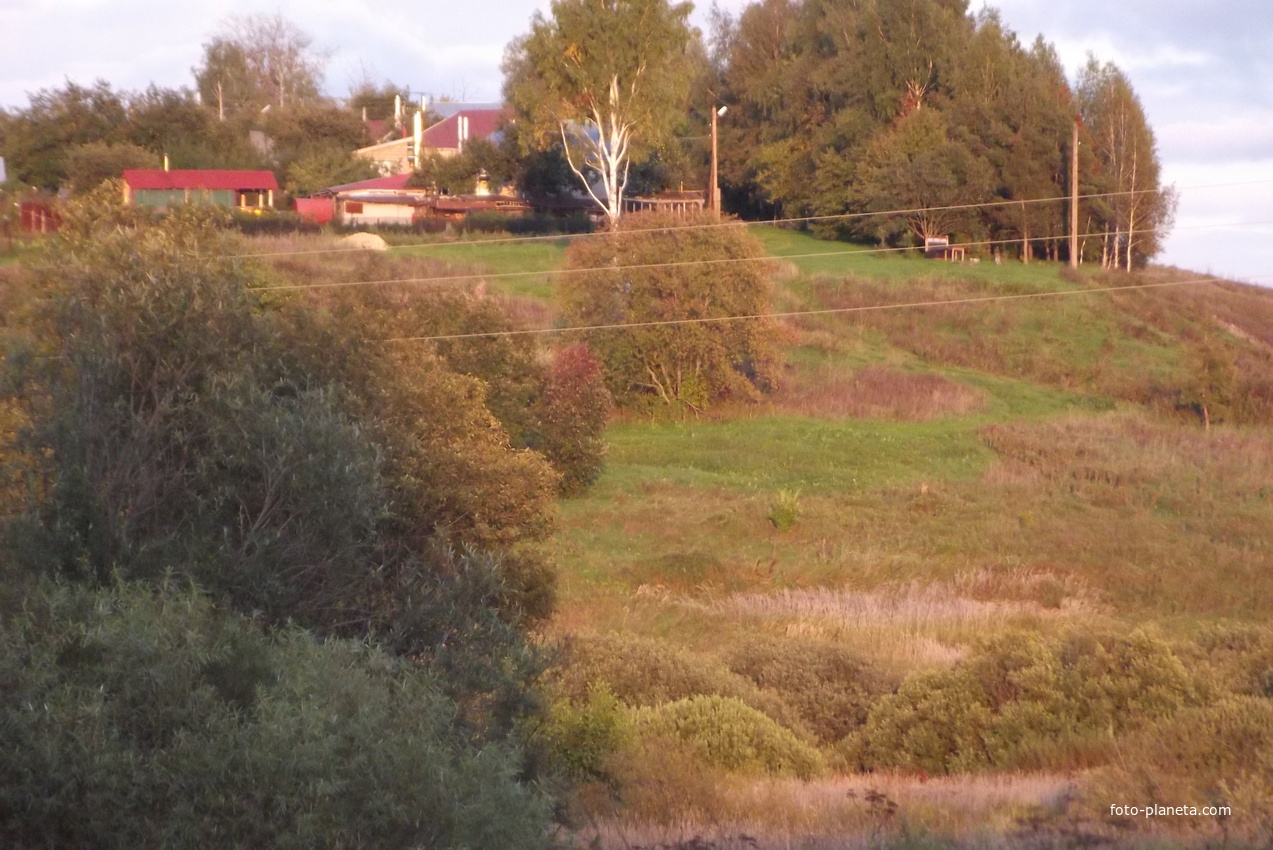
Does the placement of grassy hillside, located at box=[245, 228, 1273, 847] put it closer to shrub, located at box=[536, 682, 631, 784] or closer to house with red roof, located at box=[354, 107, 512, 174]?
shrub, located at box=[536, 682, 631, 784]

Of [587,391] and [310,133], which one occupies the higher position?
[310,133]

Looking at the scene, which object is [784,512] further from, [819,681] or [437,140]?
[437,140]

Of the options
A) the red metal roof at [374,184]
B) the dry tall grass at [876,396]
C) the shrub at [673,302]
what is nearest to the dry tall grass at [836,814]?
the shrub at [673,302]

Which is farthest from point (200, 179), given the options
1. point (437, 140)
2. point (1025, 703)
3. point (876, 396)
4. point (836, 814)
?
point (836, 814)

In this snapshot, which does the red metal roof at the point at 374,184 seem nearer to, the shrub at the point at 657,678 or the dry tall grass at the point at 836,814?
the shrub at the point at 657,678

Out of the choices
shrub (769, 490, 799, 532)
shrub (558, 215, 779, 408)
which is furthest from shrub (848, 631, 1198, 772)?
shrub (558, 215, 779, 408)

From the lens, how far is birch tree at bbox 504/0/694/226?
43.6 metres

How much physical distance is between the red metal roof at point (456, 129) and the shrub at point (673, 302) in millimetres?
34402

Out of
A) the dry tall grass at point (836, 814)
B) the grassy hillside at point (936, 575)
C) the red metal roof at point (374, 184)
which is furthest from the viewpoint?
the red metal roof at point (374, 184)

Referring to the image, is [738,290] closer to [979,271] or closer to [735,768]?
[979,271]

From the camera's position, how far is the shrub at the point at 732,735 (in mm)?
9344

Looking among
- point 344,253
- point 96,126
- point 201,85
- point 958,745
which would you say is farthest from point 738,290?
point 201,85

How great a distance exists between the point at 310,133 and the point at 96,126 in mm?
16335

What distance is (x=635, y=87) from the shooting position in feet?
148
